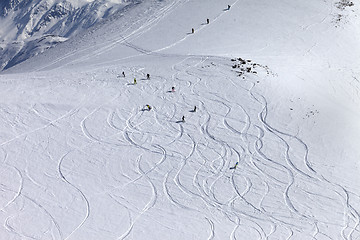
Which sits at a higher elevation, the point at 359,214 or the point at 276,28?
the point at 276,28

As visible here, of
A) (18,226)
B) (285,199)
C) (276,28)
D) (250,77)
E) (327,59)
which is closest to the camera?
(18,226)

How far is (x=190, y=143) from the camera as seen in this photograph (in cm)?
2806

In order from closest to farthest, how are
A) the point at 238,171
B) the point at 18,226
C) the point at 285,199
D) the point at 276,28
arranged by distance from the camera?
the point at 18,226 < the point at 285,199 < the point at 238,171 < the point at 276,28

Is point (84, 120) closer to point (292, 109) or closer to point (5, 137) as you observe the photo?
point (5, 137)

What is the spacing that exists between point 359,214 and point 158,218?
1070 centimetres

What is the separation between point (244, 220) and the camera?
2270 cm

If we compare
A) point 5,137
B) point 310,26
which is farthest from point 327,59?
point 5,137

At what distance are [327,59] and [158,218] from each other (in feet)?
79.9

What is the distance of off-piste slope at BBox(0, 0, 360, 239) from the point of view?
22.8 m

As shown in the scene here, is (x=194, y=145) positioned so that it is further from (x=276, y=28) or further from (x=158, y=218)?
(x=276, y=28)

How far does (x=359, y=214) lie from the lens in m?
22.9

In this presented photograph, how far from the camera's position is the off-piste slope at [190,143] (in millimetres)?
22797

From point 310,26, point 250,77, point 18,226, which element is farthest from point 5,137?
point 310,26

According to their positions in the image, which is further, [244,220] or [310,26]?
[310,26]
